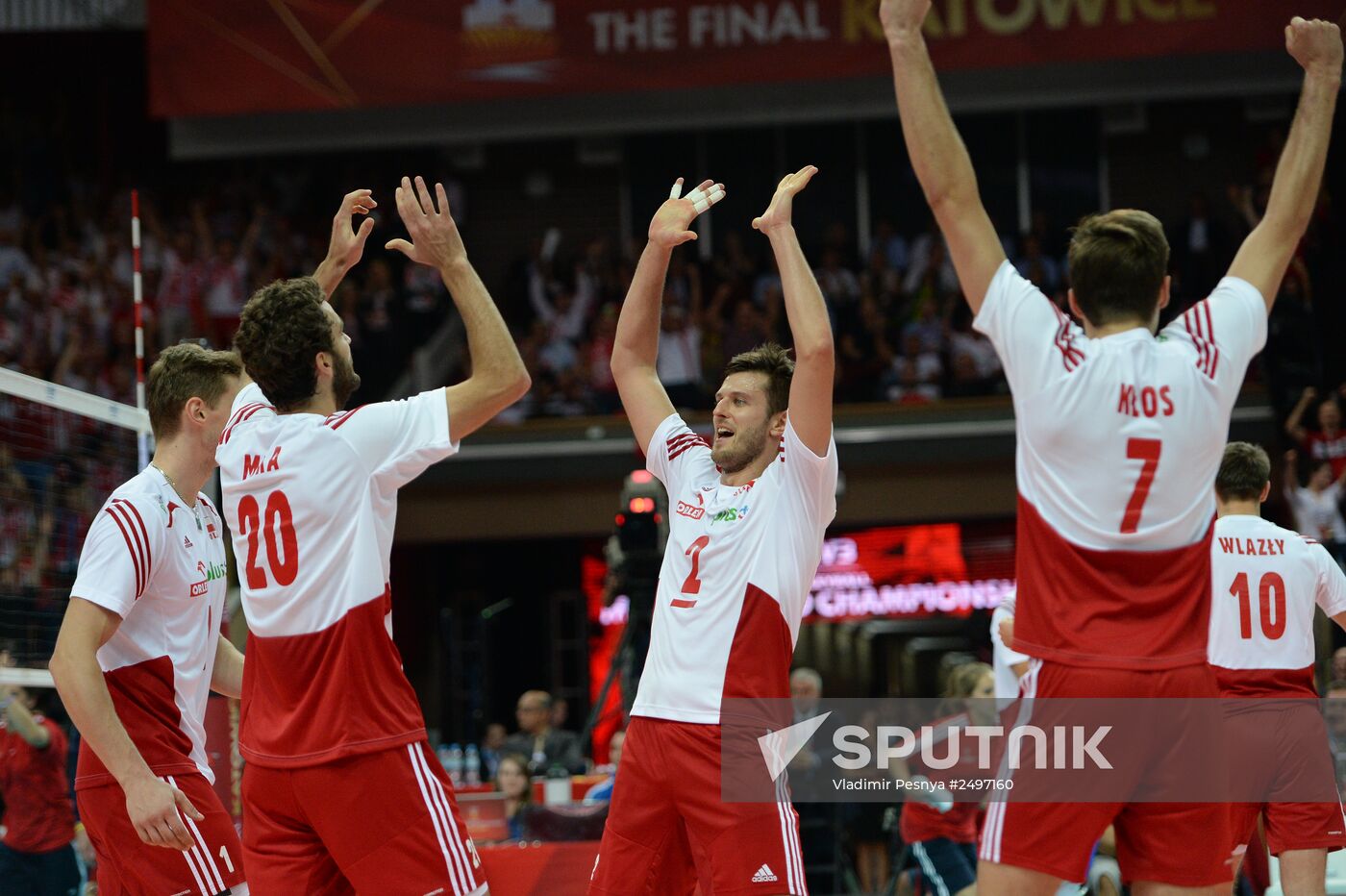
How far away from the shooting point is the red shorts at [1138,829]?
3.70 meters

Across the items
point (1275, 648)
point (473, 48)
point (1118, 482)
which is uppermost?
point (473, 48)

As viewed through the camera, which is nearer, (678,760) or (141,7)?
(678,760)

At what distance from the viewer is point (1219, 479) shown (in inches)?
256

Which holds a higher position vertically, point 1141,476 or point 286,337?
point 286,337

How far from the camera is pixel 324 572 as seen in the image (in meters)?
4.21

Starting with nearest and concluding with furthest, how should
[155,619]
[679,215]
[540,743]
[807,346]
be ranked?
1. [807,346]
2. [155,619]
3. [679,215]
4. [540,743]

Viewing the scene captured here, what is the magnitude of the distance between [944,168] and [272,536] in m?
2.11

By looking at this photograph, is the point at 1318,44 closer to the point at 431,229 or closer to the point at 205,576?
the point at 431,229

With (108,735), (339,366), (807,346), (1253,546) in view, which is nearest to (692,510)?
(807,346)

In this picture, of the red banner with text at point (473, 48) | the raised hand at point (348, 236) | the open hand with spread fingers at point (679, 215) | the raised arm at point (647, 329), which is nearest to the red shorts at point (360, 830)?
the raised arm at point (647, 329)

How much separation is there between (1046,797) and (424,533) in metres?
15.0

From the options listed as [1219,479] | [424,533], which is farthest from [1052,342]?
[424,533]

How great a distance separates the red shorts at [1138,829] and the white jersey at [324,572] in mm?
1625

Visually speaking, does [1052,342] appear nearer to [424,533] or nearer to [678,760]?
[678,760]
